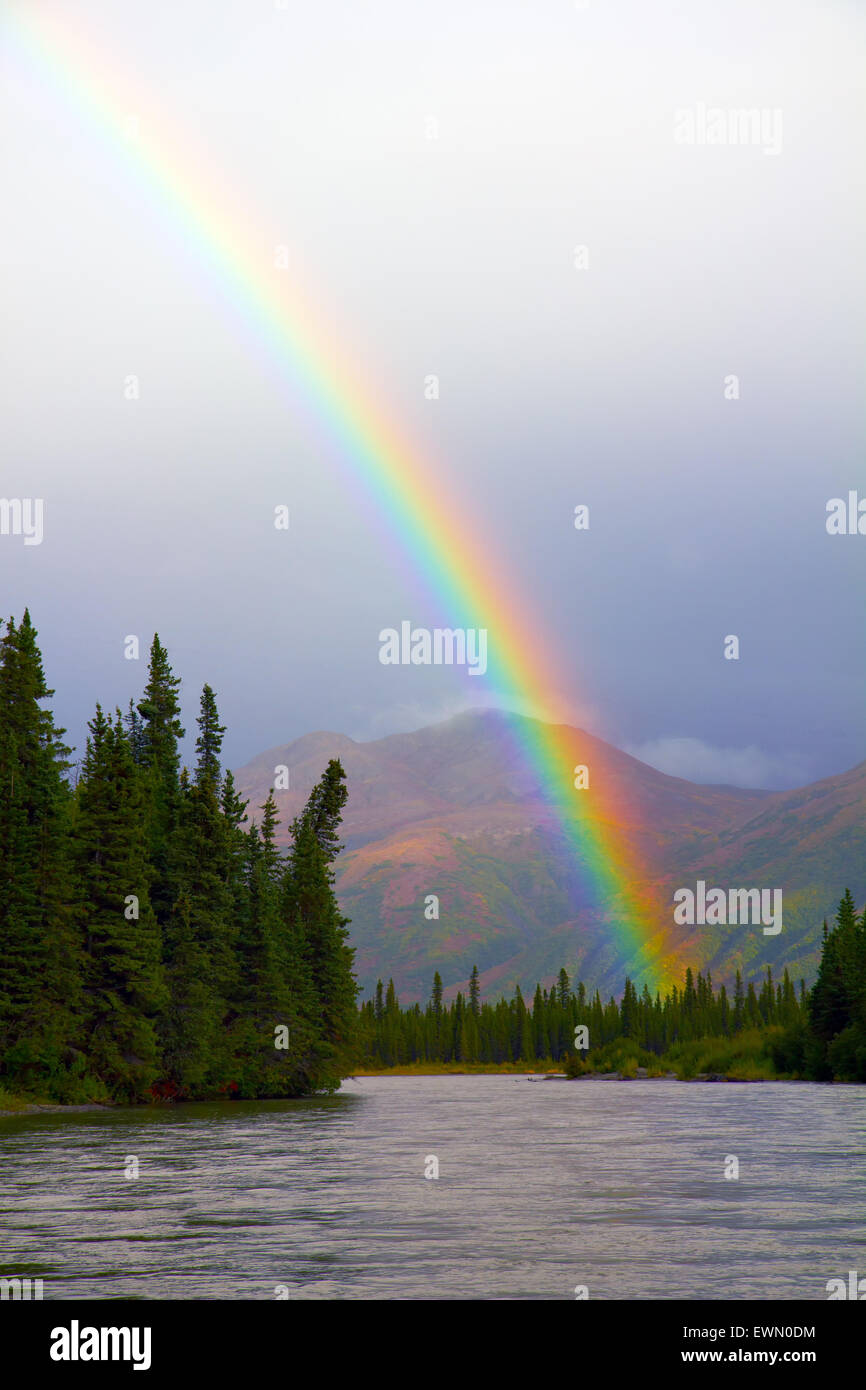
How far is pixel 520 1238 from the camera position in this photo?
94.9 feet

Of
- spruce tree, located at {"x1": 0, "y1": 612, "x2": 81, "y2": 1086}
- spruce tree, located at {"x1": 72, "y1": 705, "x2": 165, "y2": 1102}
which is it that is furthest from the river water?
spruce tree, located at {"x1": 72, "y1": 705, "x2": 165, "y2": 1102}

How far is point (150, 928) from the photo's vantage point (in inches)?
3369

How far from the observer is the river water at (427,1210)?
24.1 meters

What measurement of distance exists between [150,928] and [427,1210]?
178 feet

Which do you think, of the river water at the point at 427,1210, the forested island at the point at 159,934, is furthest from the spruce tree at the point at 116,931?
the river water at the point at 427,1210

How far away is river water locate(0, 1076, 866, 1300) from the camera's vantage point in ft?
79.1

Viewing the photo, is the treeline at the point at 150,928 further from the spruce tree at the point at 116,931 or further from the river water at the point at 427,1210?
the river water at the point at 427,1210

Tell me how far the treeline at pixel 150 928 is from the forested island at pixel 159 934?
0.13m

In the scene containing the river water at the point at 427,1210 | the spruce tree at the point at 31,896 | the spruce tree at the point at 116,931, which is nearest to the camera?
the river water at the point at 427,1210

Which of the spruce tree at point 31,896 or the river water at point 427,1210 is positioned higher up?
the spruce tree at point 31,896

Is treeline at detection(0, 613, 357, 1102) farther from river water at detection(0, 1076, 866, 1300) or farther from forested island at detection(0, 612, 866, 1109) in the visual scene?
river water at detection(0, 1076, 866, 1300)
